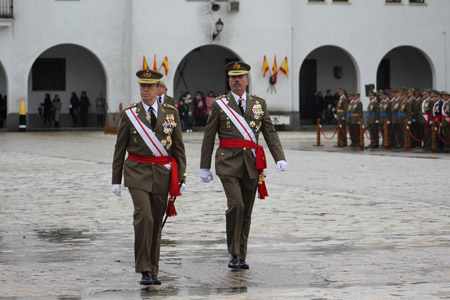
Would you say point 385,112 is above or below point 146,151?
above

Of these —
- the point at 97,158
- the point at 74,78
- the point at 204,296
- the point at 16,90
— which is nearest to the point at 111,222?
the point at 204,296

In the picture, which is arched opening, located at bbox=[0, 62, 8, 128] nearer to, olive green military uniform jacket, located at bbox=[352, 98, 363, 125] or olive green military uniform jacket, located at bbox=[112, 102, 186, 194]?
olive green military uniform jacket, located at bbox=[352, 98, 363, 125]

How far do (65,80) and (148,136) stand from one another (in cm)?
3637

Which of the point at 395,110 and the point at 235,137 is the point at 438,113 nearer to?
the point at 395,110

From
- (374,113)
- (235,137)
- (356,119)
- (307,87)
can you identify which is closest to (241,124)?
(235,137)

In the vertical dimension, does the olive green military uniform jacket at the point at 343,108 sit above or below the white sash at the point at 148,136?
above

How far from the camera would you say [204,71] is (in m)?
46.1

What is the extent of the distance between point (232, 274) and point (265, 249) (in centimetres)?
159

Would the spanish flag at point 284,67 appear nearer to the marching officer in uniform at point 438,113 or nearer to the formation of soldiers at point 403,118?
the formation of soldiers at point 403,118

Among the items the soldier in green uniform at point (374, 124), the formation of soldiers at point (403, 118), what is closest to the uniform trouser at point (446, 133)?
the formation of soldiers at point (403, 118)

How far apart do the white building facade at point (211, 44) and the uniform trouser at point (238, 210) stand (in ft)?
105

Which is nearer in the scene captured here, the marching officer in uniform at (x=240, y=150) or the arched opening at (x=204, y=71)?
the marching officer in uniform at (x=240, y=150)

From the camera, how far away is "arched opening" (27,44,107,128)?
4428cm

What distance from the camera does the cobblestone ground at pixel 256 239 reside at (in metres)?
8.44
